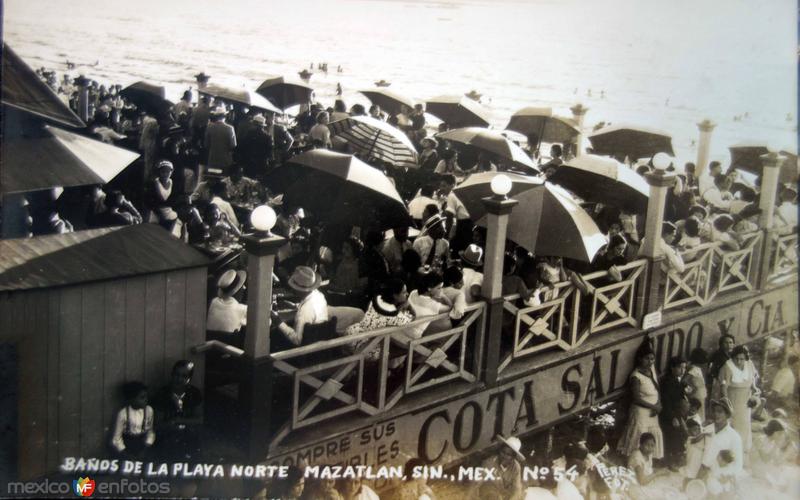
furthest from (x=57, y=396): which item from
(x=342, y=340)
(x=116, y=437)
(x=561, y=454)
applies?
(x=561, y=454)

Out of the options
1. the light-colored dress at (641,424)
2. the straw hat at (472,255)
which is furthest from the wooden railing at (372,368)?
the light-colored dress at (641,424)

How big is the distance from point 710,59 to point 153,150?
18.2 feet

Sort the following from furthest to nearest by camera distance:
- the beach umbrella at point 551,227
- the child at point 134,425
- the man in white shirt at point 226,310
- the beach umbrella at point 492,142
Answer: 1. the beach umbrella at point 492,142
2. the beach umbrella at point 551,227
3. the man in white shirt at point 226,310
4. the child at point 134,425

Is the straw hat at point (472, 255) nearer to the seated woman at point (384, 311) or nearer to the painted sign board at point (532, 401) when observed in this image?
the seated woman at point (384, 311)

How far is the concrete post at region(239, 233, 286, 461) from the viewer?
5.73m

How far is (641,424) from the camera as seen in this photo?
879 cm

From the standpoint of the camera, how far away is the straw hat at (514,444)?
748cm

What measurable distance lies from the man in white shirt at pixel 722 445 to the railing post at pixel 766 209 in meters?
2.16

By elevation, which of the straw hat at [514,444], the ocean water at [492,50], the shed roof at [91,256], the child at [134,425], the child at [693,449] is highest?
the ocean water at [492,50]

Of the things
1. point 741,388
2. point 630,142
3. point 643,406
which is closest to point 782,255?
point 741,388


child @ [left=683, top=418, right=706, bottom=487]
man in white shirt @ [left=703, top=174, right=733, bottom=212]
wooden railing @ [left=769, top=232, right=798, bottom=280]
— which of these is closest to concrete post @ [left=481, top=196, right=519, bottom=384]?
child @ [left=683, top=418, right=706, bottom=487]

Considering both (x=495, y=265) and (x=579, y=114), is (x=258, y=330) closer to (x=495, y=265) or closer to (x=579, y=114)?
(x=495, y=265)

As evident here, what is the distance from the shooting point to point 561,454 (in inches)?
337

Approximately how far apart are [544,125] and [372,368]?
13.3 ft
